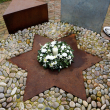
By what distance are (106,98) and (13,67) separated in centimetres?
193

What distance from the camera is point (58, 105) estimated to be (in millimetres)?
2078

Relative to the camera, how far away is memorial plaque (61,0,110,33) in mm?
3051

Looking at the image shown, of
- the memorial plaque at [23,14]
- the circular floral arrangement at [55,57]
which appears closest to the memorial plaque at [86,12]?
the memorial plaque at [23,14]

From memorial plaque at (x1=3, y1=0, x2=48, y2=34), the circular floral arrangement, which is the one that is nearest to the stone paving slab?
memorial plaque at (x1=3, y1=0, x2=48, y2=34)

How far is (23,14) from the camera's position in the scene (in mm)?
3355

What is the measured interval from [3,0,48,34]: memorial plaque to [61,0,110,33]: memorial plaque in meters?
0.67

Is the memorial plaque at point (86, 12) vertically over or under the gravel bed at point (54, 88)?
over

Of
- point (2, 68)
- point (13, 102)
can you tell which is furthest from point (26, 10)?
point (13, 102)

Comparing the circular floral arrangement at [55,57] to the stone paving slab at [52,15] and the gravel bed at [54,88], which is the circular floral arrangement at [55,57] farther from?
the stone paving slab at [52,15]

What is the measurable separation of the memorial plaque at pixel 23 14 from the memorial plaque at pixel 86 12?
67 centimetres

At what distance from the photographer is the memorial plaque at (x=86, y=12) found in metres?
3.05

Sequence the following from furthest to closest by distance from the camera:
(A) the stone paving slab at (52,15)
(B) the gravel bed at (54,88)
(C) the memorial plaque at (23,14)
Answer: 1. (A) the stone paving slab at (52,15)
2. (C) the memorial plaque at (23,14)
3. (B) the gravel bed at (54,88)

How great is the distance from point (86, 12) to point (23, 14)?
1.72 meters

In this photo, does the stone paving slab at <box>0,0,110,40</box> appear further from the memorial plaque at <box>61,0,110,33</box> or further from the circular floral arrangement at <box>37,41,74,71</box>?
the circular floral arrangement at <box>37,41,74,71</box>
